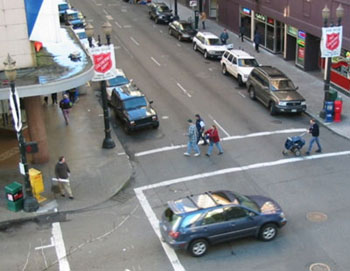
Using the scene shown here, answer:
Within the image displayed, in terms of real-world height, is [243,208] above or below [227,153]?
above

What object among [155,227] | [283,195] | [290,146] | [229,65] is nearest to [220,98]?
[229,65]

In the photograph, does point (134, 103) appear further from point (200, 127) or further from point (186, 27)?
point (186, 27)

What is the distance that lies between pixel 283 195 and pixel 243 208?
395 cm

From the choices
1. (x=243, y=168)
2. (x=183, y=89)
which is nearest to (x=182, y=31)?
(x=183, y=89)

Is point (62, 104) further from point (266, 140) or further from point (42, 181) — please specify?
point (266, 140)

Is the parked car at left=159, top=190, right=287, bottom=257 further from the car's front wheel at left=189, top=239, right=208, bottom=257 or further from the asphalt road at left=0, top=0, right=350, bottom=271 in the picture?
the asphalt road at left=0, top=0, right=350, bottom=271

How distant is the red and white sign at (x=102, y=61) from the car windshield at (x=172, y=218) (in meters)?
9.22

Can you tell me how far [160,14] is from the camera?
174ft

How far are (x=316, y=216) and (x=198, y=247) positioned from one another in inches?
180

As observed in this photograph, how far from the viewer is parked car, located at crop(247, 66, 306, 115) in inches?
1109

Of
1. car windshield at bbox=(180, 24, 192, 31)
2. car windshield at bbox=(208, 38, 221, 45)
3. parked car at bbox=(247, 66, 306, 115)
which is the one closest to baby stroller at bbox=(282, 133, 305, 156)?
parked car at bbox=(247, 66, 306, 115)

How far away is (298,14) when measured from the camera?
3662 cm

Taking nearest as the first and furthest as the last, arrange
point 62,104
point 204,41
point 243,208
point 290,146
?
point 243,208
point 290,146
point 62,104
point 204,41

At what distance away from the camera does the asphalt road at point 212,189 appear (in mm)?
16609
